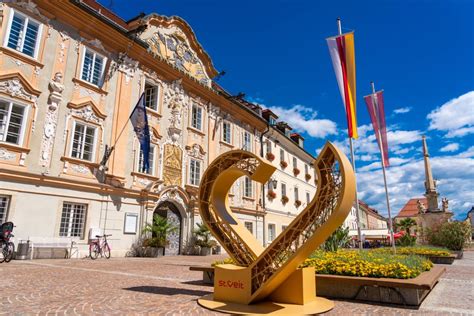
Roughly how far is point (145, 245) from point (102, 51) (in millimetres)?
10000

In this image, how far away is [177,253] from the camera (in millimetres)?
19594

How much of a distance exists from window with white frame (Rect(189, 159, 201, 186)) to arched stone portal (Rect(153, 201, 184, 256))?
7.35ft

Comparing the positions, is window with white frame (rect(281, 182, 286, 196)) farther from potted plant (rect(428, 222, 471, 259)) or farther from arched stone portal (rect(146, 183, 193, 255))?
arched stone portal (rect(146, 183, 193, 255))

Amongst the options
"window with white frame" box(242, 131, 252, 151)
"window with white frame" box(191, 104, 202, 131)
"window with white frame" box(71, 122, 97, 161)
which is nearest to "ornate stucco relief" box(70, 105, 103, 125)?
"window with white frame" box(71, 122, 97, 161)

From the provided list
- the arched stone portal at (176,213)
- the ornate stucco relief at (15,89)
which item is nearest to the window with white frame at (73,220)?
the arched stone portal at (176,213)

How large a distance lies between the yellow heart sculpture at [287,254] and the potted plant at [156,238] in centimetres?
1144

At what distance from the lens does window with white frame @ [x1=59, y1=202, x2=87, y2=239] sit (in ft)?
46.1

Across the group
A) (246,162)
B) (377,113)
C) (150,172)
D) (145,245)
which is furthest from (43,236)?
(377,113)

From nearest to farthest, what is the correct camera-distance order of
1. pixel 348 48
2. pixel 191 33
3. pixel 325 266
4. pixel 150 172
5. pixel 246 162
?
1. pixel 246 162
2. pixel 325 266
3. pixel 348 48
4. pixel 150 172
5. pixel 191 33

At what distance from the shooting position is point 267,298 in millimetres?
5754

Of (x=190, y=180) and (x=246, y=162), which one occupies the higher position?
(x=190, y=180)

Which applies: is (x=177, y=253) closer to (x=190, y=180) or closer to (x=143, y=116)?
(x=190, y=180)

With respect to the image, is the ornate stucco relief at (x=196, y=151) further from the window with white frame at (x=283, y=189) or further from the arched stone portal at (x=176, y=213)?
the window with white frame at (x=283, y=189)

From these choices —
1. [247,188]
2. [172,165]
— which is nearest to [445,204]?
[247,188]
